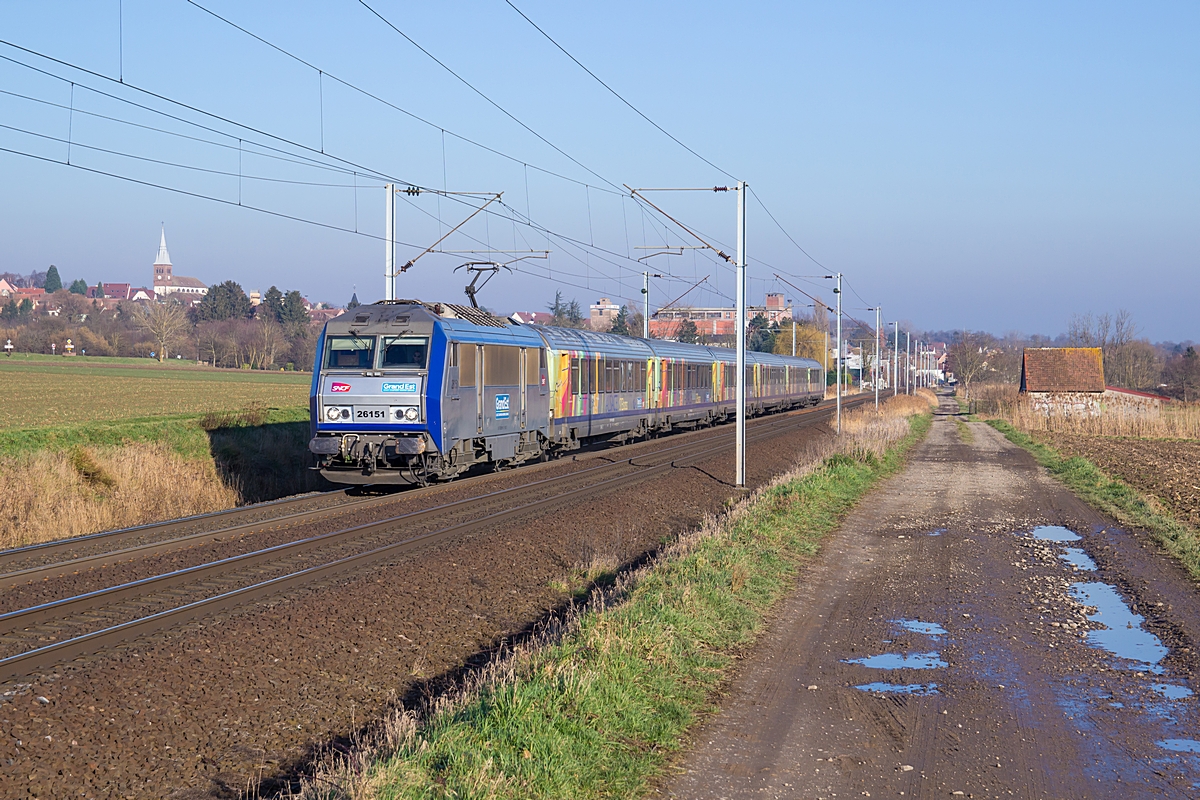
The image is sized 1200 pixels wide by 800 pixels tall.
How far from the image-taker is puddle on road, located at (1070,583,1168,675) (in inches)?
347

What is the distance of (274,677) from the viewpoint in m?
7.92

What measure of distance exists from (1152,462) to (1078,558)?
20.2 metres

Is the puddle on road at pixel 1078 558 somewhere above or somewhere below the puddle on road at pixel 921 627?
below

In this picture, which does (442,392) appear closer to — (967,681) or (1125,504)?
(967,681)

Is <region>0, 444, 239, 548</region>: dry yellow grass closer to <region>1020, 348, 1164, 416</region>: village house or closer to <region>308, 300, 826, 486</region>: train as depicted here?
<region>308, 300, 826, 486</region>: train

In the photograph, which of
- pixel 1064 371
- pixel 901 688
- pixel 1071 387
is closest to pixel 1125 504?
pixel 901 688

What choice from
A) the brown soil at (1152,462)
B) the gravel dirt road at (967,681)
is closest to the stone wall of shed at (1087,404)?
the brown soil at (1152,462)

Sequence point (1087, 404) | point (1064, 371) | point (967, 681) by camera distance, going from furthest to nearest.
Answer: point (1064, 371)
point (1087, 404)
point (967, 681)

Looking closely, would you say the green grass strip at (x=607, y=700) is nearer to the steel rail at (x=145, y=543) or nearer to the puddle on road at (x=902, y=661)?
the puddle on road at (x=902, y=661)

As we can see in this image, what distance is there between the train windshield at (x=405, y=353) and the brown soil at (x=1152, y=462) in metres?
13.6

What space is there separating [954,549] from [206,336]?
108994 mm

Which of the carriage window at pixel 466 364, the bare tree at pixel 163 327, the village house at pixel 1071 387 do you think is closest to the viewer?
the carriage window at pixel 466 364

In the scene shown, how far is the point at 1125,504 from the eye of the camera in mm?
19750

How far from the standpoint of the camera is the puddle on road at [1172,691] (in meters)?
7.60
